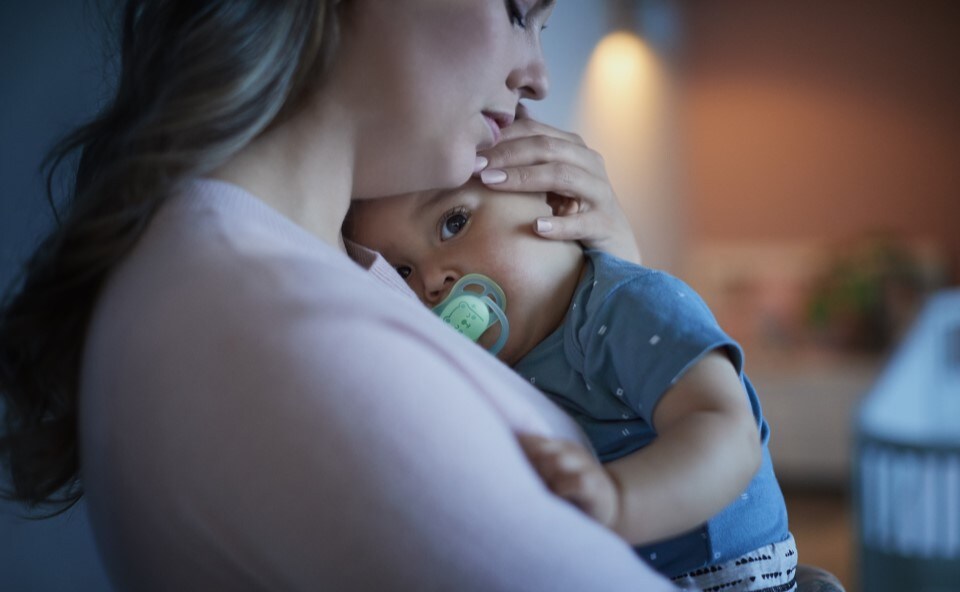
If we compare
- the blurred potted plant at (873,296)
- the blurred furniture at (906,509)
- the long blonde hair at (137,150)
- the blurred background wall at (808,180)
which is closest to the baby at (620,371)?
the long blonde hair at (137,150)

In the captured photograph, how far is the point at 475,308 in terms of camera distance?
99cm

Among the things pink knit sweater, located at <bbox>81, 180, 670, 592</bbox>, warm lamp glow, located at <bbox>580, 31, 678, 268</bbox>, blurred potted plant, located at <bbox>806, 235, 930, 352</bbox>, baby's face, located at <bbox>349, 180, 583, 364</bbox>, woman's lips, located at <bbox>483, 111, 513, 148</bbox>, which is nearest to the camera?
pink knit sweater, located at <bbox>81, 180, 670, 592</bbox>

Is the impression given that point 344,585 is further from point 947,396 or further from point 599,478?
point 947,396

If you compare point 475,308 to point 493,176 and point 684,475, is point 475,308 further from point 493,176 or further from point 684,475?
point 684,475

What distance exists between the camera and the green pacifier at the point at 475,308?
98 cm

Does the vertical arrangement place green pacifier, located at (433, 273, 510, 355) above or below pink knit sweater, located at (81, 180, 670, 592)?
below

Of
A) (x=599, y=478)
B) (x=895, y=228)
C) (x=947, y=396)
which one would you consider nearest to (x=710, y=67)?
(x=895, y=228)

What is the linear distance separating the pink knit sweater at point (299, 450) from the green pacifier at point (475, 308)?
1.11 feet

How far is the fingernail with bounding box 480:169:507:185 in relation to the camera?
1045mm

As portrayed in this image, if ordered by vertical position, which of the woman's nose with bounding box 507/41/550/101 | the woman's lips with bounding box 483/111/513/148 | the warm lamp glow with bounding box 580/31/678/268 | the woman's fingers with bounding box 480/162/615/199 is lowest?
the warm lamp glow with bounding box 580/31/678/268

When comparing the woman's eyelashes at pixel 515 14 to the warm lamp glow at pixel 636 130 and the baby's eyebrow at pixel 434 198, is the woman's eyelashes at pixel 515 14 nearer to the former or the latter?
the baby's eyebrow at pixel 434 198

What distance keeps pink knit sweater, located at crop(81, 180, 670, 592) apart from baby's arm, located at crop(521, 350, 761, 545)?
0.14 feet

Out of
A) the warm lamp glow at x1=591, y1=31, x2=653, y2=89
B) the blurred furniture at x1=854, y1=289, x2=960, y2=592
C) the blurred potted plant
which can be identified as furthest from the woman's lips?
the blurred potted plant

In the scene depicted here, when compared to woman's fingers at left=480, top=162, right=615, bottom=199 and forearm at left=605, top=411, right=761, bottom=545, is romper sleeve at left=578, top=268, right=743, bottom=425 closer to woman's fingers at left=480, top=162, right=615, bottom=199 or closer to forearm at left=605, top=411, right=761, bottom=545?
forearm at left=605, top=411, right=761, bottom=545
